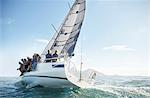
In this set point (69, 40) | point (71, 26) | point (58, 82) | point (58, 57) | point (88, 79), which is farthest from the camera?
point (71, 26)

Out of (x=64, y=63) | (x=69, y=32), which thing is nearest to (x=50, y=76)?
(x=64, y=63)

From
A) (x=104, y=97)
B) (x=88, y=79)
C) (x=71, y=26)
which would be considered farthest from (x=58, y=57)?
(x=71, y=26)

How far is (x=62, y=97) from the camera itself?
5977 mm

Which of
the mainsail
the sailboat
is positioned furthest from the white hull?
the mainsail

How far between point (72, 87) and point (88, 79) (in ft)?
3.24

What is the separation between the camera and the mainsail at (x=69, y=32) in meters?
8.64

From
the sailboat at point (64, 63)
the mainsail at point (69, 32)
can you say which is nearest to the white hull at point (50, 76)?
the sailboat at point (64, 63)

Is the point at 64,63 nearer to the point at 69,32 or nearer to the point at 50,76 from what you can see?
the point at 50,76

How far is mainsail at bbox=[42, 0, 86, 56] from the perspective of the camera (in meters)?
8.64

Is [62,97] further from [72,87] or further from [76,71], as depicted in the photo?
[76,71]

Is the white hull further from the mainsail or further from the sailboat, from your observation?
the mainsail

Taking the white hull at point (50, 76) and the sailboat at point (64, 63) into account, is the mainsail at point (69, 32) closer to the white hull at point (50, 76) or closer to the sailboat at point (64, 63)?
the sailboat at point (64, 63)

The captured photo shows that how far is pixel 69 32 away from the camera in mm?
9234

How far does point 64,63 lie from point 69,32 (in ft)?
9.00
